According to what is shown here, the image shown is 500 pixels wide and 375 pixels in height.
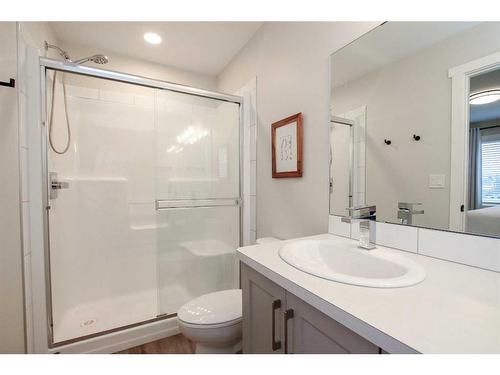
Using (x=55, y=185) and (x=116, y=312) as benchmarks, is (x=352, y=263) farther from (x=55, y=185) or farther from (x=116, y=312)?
(x=55, y=185)

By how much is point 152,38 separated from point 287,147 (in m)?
1.48

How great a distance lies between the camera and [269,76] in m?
1.71

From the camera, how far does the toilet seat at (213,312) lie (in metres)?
1.16

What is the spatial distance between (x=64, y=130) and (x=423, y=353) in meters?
2.43

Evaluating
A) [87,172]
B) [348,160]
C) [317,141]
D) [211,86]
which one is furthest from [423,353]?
[211,86]

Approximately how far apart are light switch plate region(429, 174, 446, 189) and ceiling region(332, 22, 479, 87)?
51 cm

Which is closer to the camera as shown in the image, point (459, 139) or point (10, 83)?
point (459, 139)

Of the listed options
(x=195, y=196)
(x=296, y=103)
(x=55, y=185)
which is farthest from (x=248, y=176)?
(x=55, y=185)

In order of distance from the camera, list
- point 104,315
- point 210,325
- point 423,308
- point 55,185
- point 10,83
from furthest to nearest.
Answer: point 104,315 < point 55,185 < point 210,325 < point 10,83 < point 423,308

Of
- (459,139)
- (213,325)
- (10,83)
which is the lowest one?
(213,325)

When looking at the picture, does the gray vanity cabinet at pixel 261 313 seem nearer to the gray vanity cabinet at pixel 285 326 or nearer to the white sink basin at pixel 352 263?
the gray vanity cabinet at pixel 285 326

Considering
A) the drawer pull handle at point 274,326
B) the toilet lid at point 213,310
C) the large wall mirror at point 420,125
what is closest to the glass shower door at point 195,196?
the toilet lid at point 213,310

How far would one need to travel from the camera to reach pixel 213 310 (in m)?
1.26

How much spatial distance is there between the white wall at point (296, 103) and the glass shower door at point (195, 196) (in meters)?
0.29
